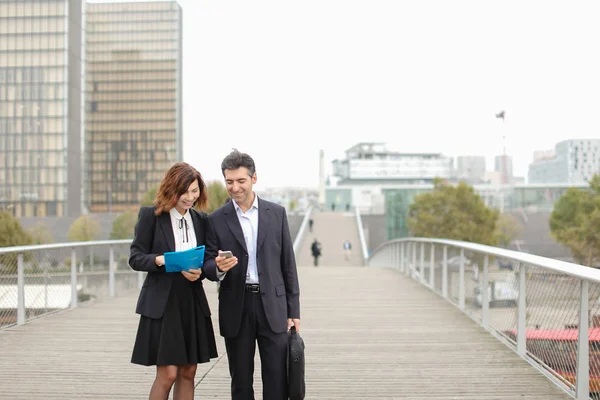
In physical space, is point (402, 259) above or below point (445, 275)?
below

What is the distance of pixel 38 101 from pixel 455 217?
163ft

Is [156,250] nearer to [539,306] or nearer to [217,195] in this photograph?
[539,306]

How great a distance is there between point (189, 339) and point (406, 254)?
12.9 m

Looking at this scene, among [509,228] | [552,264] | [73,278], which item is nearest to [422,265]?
[73,278]

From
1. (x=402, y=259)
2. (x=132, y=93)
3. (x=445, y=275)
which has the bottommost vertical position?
(x=402, y=259)

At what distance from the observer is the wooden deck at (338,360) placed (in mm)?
4965

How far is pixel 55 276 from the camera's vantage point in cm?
871

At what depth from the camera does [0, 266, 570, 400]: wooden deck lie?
496cm

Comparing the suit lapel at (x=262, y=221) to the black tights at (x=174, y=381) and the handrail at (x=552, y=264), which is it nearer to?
the black tights at (x=174, y=381)

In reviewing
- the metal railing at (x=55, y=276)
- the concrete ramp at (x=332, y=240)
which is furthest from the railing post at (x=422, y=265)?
the concrete ramp at (x=332, y=240)

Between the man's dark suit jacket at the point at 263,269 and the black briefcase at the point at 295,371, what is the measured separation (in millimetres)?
109

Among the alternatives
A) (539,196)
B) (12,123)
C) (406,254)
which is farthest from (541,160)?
(406,254)

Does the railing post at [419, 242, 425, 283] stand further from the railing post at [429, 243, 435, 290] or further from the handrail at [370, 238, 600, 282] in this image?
the handrail at [370, 238, 600, 282]

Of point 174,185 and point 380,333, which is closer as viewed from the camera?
point 174,185
